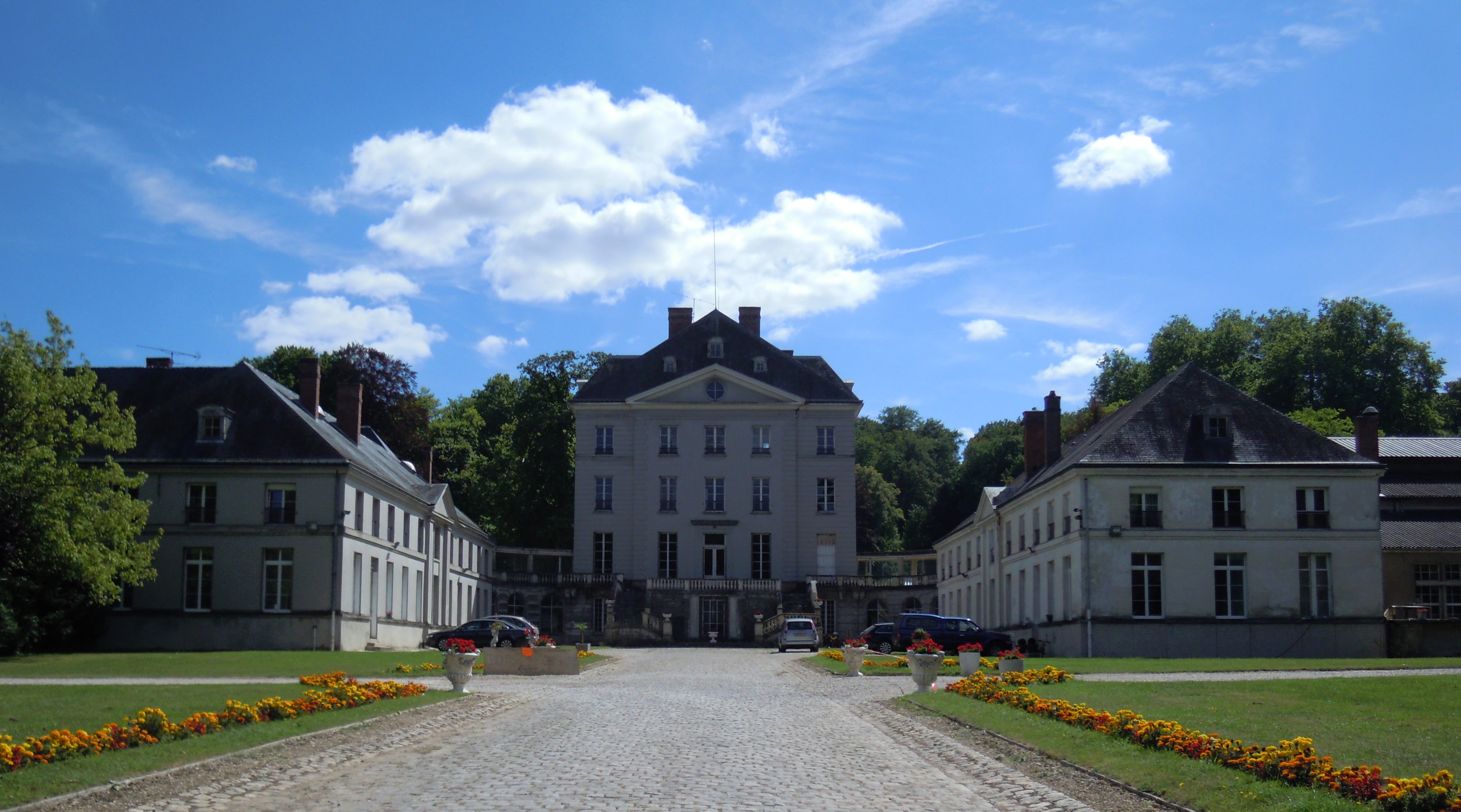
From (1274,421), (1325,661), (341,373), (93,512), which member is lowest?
(1325,661)

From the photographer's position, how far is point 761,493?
65.6 meters

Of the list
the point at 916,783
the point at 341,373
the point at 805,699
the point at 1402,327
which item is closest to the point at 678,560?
the point at 341,373

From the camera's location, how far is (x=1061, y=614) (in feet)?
147

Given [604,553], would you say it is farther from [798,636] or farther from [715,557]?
[798,636]

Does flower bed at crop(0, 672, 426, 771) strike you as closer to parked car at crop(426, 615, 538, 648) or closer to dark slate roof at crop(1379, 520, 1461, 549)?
parked car at crop(426, 615, 538, 648)

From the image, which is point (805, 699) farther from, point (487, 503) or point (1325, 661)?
point (487, 503)

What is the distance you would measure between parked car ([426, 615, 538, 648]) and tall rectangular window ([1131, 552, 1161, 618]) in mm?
20393

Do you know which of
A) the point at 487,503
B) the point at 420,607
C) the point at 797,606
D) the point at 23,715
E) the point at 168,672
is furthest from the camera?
the point at 487,503

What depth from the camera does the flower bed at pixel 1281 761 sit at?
30.4ft

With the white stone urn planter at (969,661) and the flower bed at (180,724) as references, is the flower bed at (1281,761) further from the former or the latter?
the flower bed at (180,724)

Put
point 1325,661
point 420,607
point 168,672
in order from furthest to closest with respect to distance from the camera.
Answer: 1. point 420,607
2. point 1325,661
3. point 168,672

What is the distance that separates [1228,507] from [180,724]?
3726cm

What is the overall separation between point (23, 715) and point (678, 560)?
160 feet

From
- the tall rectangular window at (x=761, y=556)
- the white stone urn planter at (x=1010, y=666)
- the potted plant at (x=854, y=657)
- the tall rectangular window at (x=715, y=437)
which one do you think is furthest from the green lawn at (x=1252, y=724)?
the tall rectangular window at (x=715, y=437)
